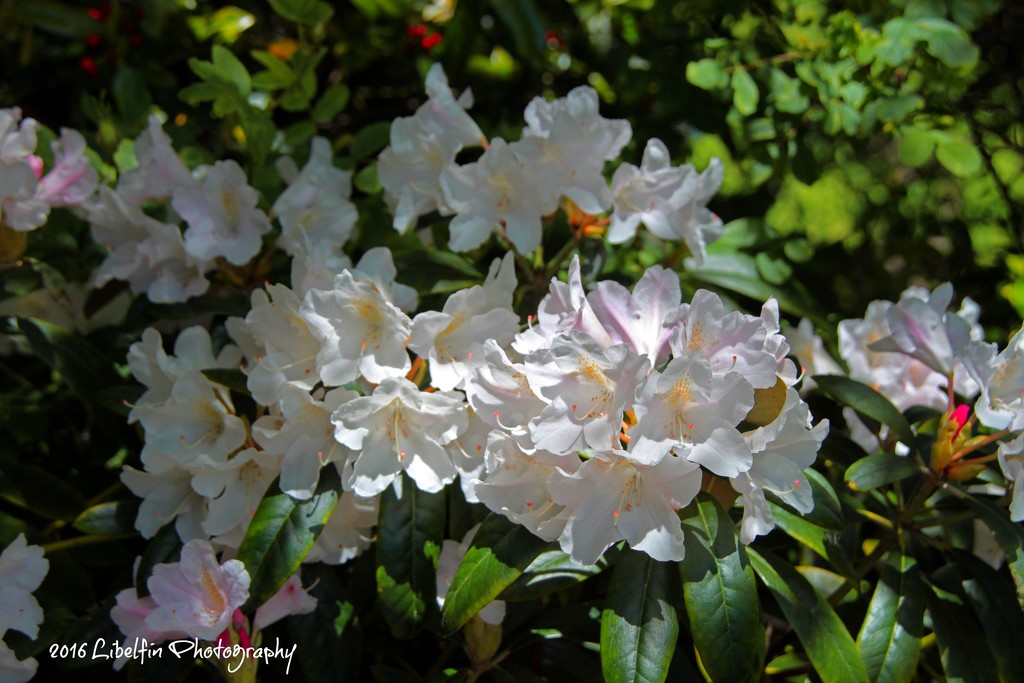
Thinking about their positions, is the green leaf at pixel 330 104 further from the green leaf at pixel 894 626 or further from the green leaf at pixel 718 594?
the green leaf at pixel 894 626

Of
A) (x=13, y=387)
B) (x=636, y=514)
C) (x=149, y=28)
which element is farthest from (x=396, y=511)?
(x=149, y=28)

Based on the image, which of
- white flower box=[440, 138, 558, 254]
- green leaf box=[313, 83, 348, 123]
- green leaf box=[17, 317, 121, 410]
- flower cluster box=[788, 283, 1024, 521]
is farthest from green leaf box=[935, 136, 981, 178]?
green leaf box=[17, 317, 121, 410]

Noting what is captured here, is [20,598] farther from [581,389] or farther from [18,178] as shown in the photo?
[581,389]

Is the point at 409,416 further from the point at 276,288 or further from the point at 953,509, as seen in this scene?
the point at 953,509

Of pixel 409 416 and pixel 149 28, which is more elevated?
pixel 149 28

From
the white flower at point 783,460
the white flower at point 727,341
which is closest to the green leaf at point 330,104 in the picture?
the white flower at point 727,341

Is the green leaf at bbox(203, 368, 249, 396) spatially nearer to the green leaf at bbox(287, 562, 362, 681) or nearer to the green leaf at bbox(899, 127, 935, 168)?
the green leaf at bbox(287, 562, 362, 681)

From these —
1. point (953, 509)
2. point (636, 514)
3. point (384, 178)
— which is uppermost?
point (384, 178)
